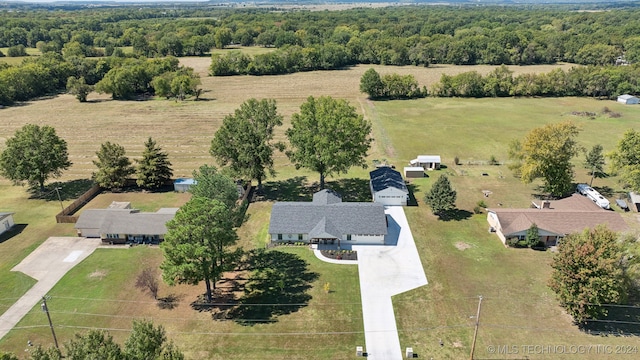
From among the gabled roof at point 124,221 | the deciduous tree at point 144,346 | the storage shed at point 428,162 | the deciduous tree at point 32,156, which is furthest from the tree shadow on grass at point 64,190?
the storage shed at point 428,162

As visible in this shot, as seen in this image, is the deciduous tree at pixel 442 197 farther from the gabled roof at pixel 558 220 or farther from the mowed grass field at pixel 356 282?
the gabled roof at pixel 558 220

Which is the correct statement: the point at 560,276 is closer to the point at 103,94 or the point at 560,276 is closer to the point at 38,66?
the point at 103,94

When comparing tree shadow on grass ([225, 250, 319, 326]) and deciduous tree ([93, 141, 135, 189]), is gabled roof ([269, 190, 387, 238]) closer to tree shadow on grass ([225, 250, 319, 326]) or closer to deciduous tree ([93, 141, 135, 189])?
tree shadow on grass ([225, 250, 319, 326])

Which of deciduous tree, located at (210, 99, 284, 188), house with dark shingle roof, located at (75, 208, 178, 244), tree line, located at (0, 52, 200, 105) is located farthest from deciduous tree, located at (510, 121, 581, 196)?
tree line, located at (0, 52, 200, 105)

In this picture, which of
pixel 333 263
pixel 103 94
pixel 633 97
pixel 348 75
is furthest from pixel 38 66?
pixel 633 97

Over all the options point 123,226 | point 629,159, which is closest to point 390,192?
point 629,159

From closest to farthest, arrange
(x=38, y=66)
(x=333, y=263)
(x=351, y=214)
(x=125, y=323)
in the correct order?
1. (x=125, y=323)
2. (x=333, y=263)
3. (x=351, y=214)
4. (x=38, y=66)

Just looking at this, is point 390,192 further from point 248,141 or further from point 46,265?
point 46,265
